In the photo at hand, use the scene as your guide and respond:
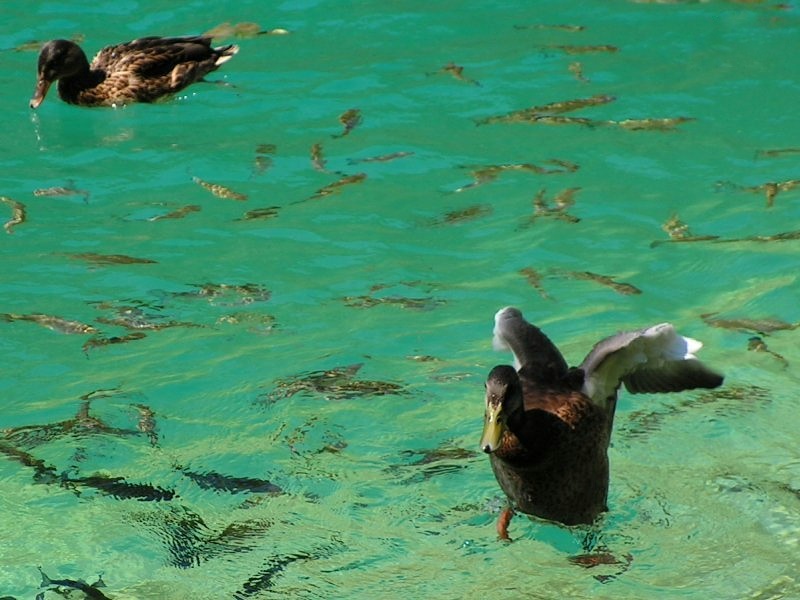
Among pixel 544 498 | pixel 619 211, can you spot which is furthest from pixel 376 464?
pixel 619 211

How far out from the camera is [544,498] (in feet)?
18.5

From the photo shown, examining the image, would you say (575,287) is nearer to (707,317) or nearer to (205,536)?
(707,317)

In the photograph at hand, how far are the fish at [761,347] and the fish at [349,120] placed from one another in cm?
384

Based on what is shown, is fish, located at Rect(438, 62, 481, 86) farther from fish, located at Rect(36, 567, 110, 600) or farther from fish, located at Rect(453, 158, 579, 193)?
fish, located at Rect(36, 567, 110, 600)

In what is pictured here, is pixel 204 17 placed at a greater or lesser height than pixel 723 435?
greater

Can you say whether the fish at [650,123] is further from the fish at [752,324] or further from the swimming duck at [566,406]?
the swimming duck at [566,406]

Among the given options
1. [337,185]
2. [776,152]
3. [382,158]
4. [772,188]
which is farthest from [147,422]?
[776,152]

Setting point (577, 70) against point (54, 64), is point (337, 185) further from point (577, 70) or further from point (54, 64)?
point (54, 64)

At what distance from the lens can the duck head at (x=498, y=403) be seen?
516cm

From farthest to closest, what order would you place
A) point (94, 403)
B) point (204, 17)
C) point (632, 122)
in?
point (204, 17) → point (632, 122) → point (94, 403)

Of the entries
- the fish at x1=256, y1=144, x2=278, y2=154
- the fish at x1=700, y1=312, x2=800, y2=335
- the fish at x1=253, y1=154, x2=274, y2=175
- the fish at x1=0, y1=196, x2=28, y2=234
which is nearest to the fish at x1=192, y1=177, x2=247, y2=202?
Result: the fish at x1=253, y1=154, x2=274, y2=175

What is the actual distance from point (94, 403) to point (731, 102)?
5.61 meters

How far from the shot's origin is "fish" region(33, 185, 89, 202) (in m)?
9.50

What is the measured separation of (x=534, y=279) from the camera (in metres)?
8.22
